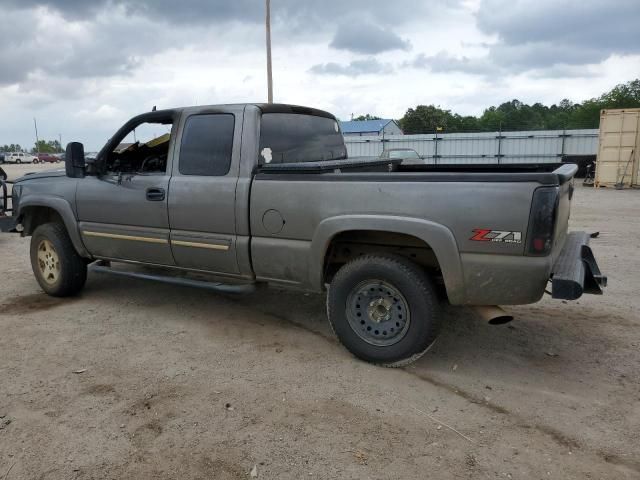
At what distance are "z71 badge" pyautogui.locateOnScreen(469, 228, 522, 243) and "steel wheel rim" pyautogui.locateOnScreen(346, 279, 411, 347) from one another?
708mm

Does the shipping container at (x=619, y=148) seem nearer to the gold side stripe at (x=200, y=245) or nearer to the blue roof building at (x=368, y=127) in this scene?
the gold side stripe at (x=200, y=245)

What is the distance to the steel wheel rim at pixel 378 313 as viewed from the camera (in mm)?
3742

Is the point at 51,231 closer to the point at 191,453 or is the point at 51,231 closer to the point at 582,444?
the point at 191,453

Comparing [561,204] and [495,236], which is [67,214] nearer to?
[495,236]

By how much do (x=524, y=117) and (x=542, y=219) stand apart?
82252mm

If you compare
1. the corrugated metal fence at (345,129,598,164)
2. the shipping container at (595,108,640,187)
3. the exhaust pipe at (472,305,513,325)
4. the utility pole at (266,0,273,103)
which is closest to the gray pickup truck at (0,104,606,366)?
the exhaust pipe at (472,305,513,325)

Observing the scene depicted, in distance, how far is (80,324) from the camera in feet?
15.8

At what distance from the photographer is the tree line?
49188mm

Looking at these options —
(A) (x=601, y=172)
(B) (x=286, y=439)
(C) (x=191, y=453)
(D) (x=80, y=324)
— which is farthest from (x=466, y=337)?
(A) (x=601, y=172)

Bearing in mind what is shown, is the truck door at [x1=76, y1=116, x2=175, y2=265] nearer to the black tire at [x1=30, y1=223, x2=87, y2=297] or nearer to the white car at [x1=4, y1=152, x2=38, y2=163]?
the black tire at [x1=30, y1=223, x2=87, y2=297]

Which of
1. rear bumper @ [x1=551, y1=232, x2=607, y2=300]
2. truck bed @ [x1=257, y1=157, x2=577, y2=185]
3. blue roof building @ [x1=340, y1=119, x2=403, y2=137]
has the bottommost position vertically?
rear bumper @ [x1=551, y1=232, x2=607, y2=300]

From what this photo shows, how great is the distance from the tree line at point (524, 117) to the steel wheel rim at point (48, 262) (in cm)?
2693

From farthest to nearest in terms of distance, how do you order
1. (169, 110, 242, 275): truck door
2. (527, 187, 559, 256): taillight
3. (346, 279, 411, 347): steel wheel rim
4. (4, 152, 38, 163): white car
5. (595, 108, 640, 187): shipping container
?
1. (4, 152, 38, 163): white car
2. (595, 108, 640, 187): shipping container
3. (169, 110, 242, 275): truck door
4. (346, 279, 411, 347): steel wheel rim
5. (527, 187, 559, 256): taillight

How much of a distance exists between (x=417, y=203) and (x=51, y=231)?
A: 156 inches
